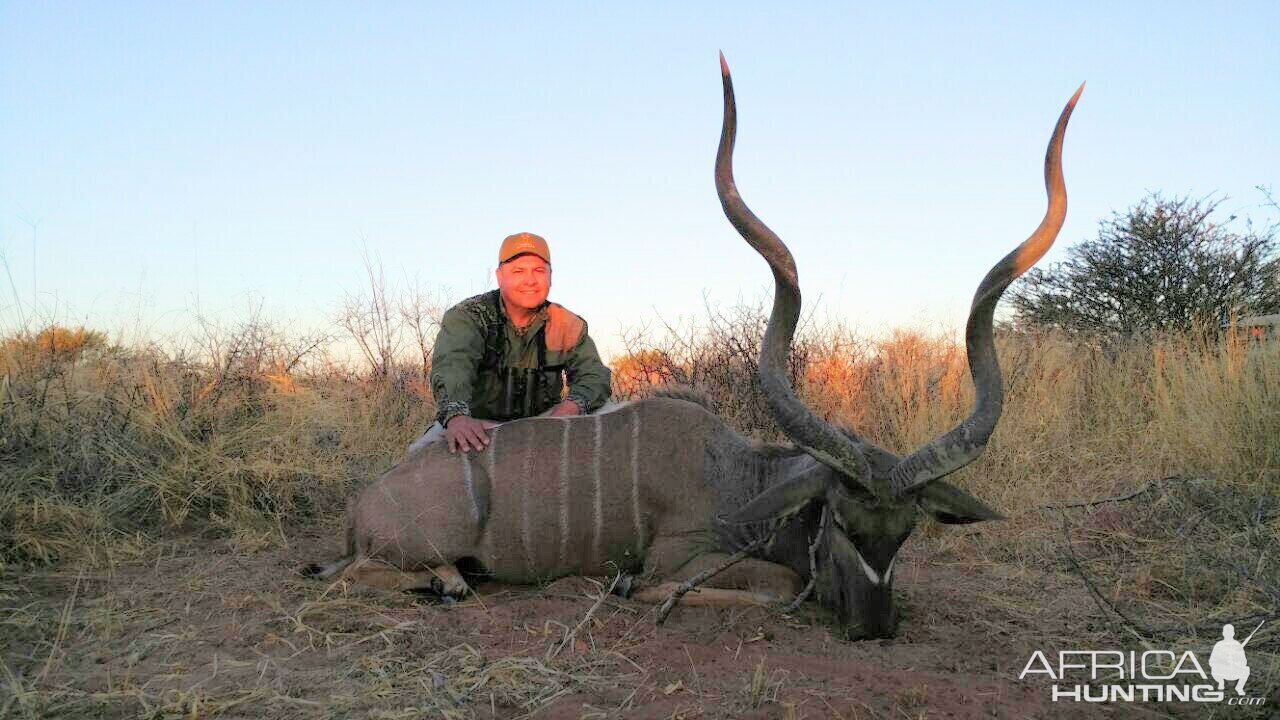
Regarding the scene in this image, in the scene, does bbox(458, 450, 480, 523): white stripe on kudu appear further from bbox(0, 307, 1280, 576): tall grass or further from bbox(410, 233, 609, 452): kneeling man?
bbox(0, 307, 1280, 576): tall grass

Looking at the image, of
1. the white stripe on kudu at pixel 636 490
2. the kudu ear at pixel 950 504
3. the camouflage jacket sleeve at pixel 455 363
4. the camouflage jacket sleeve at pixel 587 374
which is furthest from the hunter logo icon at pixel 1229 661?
the camouflage jacket sleeve at pixel 455 363

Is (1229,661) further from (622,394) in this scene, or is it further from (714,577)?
(622,394)

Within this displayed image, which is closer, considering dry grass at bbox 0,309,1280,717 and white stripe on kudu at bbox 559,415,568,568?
dry grass at bbox 0,309,1280,717

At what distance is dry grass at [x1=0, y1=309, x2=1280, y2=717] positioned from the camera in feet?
8.87

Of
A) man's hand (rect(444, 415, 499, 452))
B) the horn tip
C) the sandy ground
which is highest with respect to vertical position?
the horn tip

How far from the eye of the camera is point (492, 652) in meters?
2.86

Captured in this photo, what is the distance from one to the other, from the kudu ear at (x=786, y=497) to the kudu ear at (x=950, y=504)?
1.20 ft

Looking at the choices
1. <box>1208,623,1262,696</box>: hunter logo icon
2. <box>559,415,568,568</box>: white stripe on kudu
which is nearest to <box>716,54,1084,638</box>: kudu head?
<box>1208,623,1262,696</box>: hunter logo icon

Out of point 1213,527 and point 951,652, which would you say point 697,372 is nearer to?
point 1213,527

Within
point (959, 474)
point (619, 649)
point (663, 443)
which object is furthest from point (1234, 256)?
point (619, 649)

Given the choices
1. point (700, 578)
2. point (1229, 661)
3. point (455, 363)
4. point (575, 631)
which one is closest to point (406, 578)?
point (575, 631)

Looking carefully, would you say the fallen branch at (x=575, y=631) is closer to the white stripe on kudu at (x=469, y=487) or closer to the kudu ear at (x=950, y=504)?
the white stripe on kudu at (x=469, y=487)

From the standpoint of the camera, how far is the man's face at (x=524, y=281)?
4531 millimetres

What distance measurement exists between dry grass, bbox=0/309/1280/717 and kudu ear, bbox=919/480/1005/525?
411 mm
